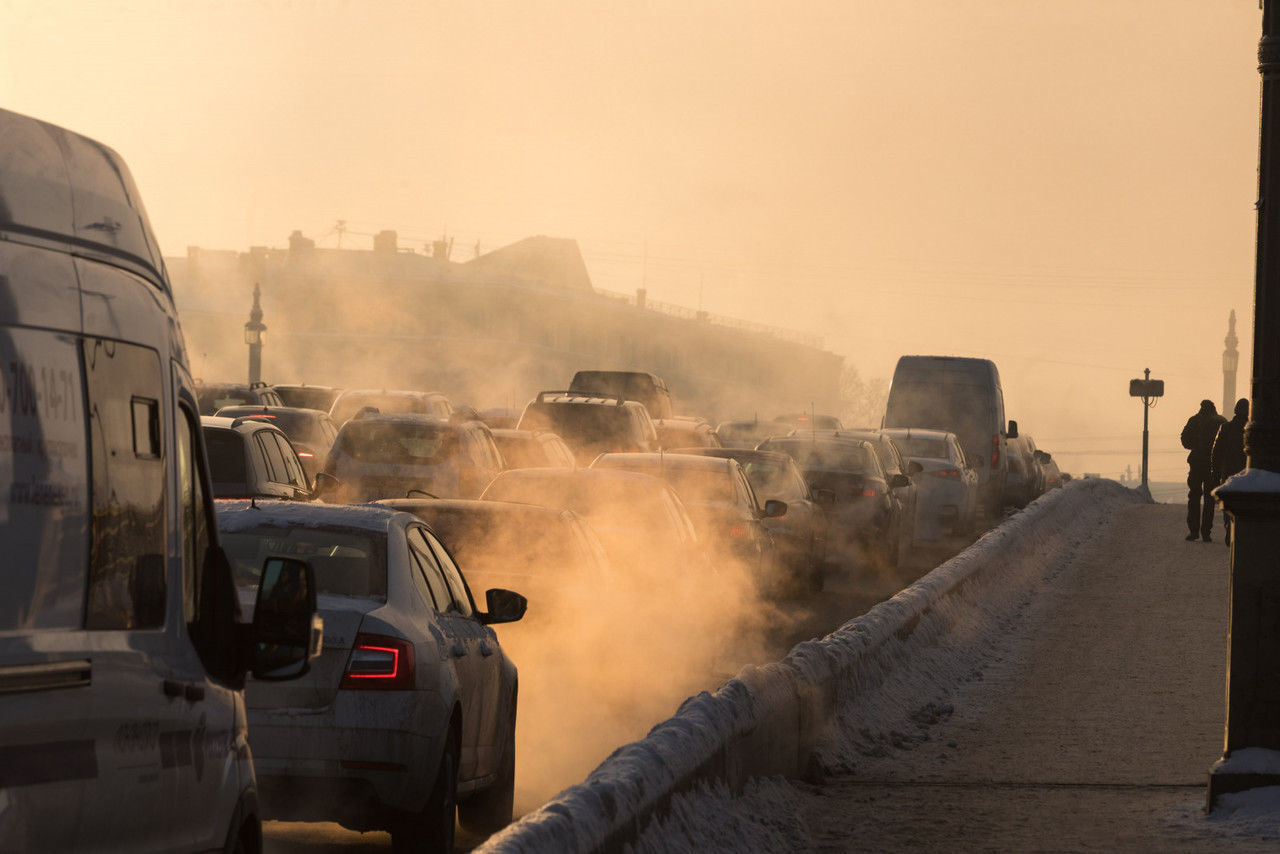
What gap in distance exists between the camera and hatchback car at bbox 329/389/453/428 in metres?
32.3

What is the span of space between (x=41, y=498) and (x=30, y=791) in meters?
0.48

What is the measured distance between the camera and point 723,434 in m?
42.7

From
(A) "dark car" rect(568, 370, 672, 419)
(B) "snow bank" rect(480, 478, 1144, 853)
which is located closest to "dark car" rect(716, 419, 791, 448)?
(A) "dark car" rect(568, 370, 672, 419)

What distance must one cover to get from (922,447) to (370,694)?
2383cm

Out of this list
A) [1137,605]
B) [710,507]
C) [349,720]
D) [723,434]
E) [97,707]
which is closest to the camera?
[97,707]

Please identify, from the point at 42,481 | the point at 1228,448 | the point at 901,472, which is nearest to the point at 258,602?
the point at 42,481

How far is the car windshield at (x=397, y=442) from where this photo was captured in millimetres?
20422

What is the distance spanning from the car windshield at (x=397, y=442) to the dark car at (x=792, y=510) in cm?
240

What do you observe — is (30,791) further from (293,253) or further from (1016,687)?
(293,253)

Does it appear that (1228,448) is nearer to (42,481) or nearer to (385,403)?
(385,403)

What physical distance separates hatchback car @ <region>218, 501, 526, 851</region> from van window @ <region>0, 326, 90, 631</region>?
10.7 ft

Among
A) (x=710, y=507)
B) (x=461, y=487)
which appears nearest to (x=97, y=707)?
(x=710, y=507)

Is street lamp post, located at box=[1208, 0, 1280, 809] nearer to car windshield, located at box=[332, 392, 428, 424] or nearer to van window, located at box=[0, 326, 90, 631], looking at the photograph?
van window, located at box=[0, 326, 90, 631]

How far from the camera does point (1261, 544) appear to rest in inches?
318
